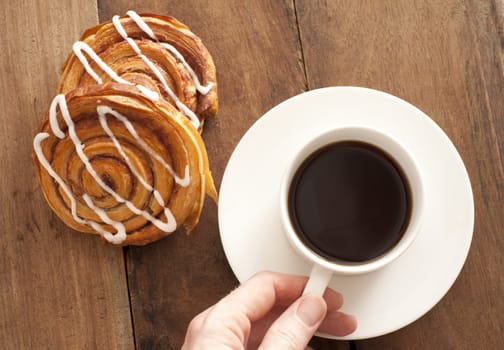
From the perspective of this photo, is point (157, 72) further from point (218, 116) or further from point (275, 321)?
point (275, 321)

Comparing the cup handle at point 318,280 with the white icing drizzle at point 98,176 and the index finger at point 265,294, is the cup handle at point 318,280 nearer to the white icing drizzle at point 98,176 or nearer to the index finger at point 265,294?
the index finger at point 265,294

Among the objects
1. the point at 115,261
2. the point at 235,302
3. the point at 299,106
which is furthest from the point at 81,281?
the point at 299,106

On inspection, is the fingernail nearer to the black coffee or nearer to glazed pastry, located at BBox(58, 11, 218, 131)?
the black coffee

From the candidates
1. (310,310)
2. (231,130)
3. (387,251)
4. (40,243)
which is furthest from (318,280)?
(40,243)

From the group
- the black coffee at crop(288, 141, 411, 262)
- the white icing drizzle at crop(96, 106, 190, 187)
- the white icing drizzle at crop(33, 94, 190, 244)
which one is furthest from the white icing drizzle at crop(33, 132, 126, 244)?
the black coffee at crop(288, 141, 411, 262)

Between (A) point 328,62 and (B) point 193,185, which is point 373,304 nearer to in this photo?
(B) point 193,185

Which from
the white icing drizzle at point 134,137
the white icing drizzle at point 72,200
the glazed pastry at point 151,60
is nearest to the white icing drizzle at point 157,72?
the glazed pastry at point 151,60
